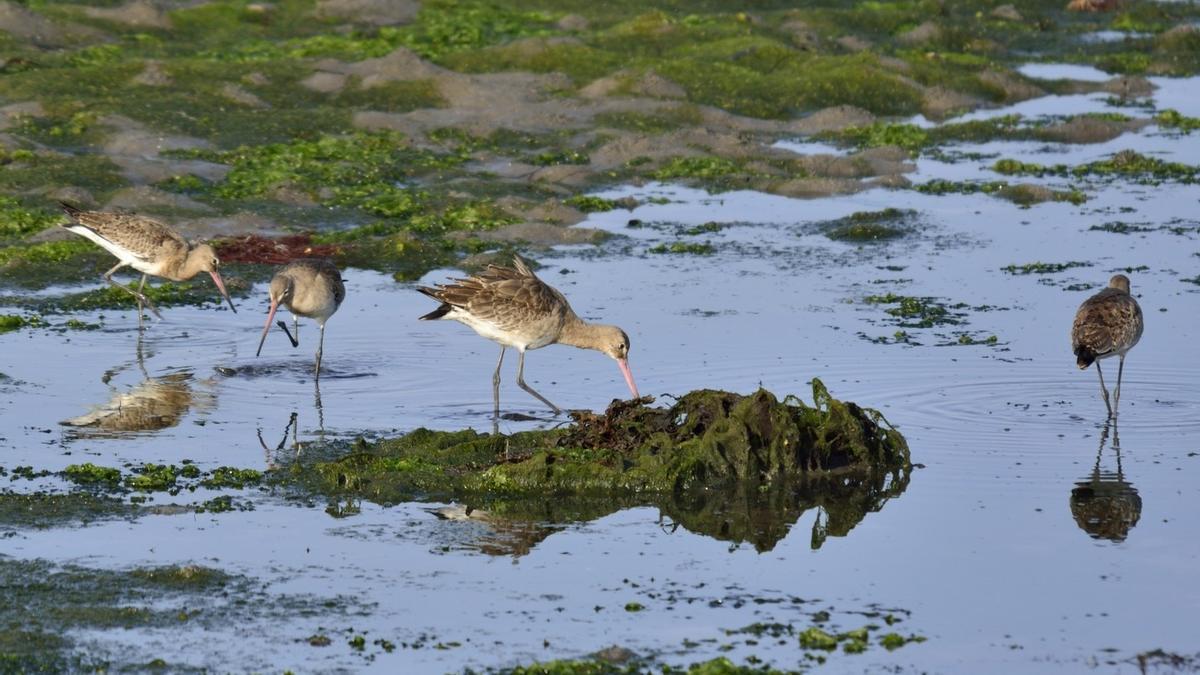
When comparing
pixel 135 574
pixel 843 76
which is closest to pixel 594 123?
pixel 843 76

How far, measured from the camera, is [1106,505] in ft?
33.8

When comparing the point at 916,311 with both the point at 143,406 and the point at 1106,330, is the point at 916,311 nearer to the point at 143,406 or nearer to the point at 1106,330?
the point at 1106,330

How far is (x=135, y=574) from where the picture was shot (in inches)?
341

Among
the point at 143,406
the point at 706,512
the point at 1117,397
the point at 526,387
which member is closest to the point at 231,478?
the point at 143,406

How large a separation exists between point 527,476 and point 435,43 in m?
17.5

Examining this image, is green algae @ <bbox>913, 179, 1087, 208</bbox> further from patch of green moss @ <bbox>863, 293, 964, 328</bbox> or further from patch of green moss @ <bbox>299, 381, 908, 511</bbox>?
patch of green moss @ <bbox>299, 381, 908, 511</bbox>

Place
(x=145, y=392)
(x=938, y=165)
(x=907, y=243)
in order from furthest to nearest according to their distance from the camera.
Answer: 1. (x=938, y=165)
2. (x=907, y=243)
3. (x=145, y=392)

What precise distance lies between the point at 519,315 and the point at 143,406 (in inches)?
106

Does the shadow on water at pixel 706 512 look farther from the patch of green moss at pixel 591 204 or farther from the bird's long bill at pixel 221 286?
the patch of green moss at pixel 591 204

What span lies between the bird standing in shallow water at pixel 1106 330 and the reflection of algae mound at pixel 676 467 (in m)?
2.14

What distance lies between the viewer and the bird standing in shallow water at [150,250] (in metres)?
15.2

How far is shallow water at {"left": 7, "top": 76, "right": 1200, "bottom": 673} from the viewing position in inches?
323

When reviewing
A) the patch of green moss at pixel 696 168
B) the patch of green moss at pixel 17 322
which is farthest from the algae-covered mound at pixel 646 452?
the patch of green moss at pixel 696 168

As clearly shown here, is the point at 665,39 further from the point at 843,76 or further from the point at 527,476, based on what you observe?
the point at 527,476
